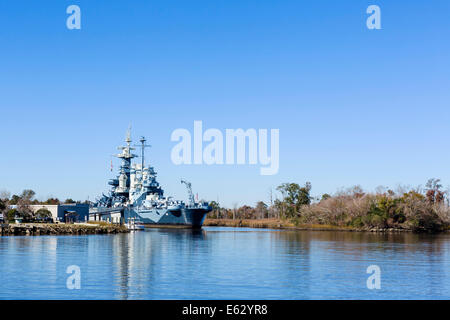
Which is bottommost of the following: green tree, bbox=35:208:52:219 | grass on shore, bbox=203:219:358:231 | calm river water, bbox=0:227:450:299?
grass on shore, bbox=203:219:358:231

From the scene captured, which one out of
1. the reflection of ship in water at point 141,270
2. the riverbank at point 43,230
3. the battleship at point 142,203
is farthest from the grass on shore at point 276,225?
the reflection of ship in water at point 141,270

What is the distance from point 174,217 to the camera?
125m

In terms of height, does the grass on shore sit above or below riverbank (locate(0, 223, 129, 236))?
below

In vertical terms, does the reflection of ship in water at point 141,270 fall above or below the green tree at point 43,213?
below

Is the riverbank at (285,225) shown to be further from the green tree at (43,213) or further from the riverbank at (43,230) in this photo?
the green tree at (43,213)

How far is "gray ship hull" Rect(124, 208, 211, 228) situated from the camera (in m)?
124

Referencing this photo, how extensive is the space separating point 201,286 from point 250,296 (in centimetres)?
394

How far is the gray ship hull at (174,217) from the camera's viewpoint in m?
124

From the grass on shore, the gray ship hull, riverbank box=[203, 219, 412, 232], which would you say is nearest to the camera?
the gray ship hull

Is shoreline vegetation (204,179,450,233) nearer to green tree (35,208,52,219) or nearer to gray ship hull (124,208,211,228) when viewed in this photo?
gray ship hull (124,208,211,228)

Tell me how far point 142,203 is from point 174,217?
11.9 metres

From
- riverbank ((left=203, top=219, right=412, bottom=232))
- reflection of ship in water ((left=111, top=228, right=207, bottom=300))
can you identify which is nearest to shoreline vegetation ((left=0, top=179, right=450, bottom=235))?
riverbank ((left=203, top=219, right=412, bottom=232))

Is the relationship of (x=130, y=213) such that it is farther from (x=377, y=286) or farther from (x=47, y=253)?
(x=377, y=286)
